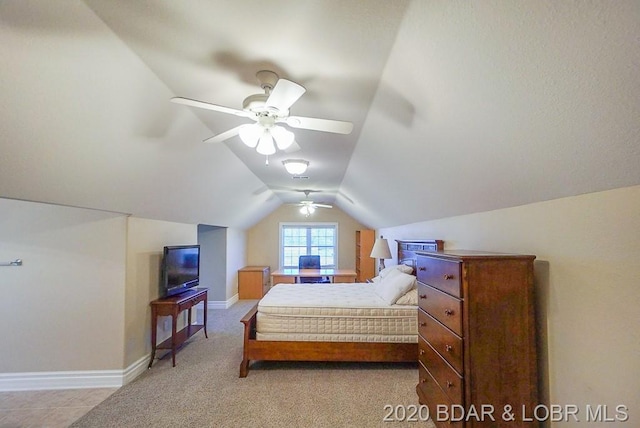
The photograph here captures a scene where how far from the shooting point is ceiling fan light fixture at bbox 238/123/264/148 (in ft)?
6.03

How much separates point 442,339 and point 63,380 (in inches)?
144

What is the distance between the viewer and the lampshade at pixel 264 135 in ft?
6.04

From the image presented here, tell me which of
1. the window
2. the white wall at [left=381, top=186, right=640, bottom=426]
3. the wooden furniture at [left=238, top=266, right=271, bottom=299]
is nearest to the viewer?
the white wall at [left=381, top=186, right=640, bottom=426]

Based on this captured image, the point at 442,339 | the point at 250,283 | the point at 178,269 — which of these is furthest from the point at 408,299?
the point at 250,283

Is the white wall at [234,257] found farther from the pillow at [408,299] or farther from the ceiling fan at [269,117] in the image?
the ceiling fan at [269,117]

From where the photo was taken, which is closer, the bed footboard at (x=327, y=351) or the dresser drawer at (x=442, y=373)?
the dresser drawer at (x=442, y=373)

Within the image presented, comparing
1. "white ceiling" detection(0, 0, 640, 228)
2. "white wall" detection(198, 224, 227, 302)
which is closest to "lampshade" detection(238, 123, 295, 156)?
"white ceiling" detection(0, 0, 640, 228)

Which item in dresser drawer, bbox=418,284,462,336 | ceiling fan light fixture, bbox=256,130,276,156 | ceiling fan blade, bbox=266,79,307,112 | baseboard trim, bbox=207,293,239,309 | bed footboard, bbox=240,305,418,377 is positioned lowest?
baseboard trim, bbox=207,293,239,309

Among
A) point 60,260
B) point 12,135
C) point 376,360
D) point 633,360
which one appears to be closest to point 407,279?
point 376,360

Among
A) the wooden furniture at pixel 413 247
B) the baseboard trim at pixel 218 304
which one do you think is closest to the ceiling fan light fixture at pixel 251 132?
the wooden furniture at pixel 413 247

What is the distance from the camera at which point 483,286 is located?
5.75ft

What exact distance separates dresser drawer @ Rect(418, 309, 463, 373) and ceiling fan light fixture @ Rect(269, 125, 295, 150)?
1.64m

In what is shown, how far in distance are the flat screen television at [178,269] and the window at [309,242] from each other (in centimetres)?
399

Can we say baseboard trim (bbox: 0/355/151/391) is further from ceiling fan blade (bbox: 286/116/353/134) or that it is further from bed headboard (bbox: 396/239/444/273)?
bed headboard (bbox: 396/239/444/273)
